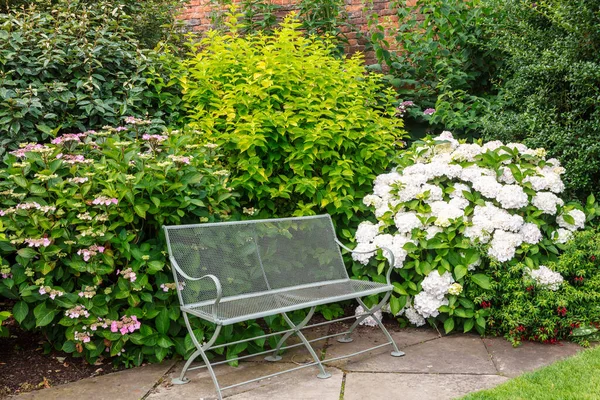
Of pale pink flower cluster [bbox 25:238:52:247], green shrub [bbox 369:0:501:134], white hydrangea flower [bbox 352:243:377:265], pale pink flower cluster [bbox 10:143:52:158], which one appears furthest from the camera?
green shrub [bbox 369:0:501:134]

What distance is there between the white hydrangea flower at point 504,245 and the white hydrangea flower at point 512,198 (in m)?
0.25

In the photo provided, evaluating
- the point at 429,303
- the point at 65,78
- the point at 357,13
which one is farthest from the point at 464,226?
the point at 357,13

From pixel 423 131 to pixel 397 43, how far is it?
131cm

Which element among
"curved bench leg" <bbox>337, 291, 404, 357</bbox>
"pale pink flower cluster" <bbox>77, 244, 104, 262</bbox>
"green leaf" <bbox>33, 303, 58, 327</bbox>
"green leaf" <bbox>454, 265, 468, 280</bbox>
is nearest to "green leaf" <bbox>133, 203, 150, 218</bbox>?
"pale pink flower cluster" <bbox>77, 244, 104, 262</bbox>

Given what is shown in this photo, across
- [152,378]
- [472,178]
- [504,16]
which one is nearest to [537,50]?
[504,16]

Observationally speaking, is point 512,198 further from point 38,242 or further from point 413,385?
point 38,242

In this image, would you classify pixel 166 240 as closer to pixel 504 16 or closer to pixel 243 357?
pixel 243 357

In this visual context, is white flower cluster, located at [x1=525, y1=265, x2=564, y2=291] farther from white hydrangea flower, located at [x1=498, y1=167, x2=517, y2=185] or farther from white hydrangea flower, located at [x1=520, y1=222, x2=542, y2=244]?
white hydrangea flower, located at [x1=498, y1=167, x2=517, y2=185]

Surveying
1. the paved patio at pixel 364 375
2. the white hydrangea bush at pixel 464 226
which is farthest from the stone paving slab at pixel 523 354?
the white hydrangea bush at pixel 464 226

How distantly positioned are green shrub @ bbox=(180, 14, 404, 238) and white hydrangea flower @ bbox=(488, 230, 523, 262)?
3.84 feet

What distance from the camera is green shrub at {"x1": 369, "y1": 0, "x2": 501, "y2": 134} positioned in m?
6.66

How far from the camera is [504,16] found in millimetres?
5988

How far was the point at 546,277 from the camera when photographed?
4316mm

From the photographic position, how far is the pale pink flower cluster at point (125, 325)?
374 cm
